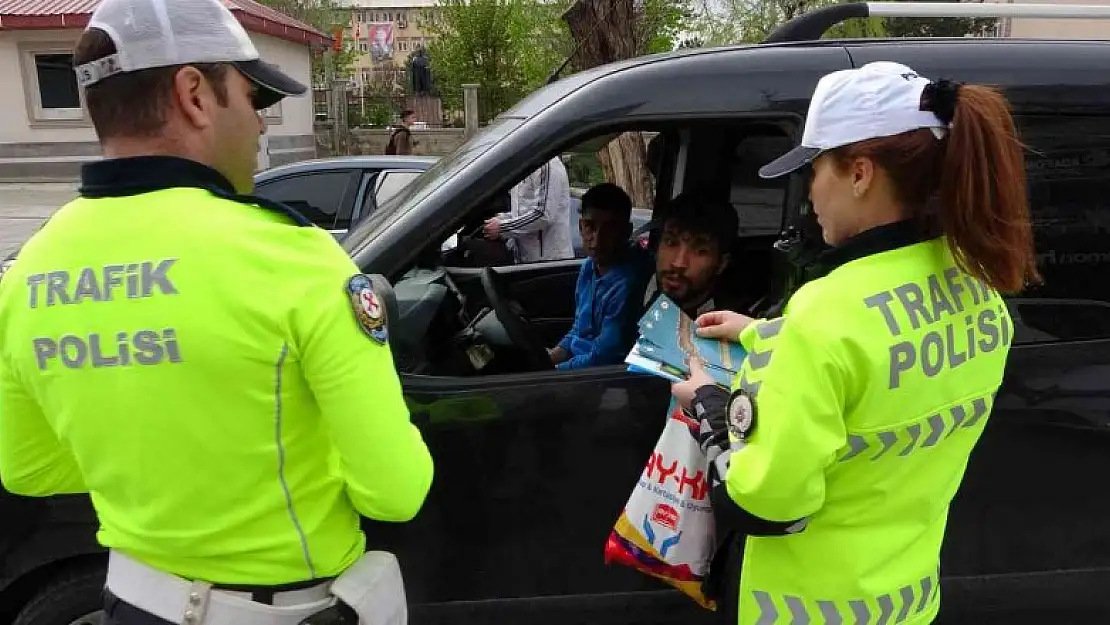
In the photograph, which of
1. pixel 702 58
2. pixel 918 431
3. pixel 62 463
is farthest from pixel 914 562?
pixel 62 463

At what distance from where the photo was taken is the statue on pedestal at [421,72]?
26.0 meters

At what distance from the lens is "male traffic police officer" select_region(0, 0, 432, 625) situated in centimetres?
120

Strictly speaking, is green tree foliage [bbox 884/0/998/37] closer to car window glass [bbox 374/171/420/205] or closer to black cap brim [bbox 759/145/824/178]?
car window glass [bbox 374/171/420/205]

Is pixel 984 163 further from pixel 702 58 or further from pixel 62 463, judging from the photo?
pixel 62 463

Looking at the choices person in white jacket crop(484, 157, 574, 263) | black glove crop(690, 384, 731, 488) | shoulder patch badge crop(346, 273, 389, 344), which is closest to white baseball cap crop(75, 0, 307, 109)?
shoulder patch badge crop(346, 273, 389, 344)

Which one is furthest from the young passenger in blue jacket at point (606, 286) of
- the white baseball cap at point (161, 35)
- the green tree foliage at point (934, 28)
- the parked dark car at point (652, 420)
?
the green tree foliage at point (934, 28)

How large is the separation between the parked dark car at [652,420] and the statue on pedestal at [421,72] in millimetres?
24849

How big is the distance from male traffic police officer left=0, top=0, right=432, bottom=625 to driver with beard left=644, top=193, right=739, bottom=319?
1.43 m

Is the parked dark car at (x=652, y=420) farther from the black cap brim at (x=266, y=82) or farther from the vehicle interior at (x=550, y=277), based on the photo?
the black cap brim at (x=266, y=82)

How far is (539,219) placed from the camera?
5293 millimetres

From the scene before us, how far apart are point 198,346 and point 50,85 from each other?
23.9 m

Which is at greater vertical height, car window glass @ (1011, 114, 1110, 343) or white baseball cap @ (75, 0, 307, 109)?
white baseball cap @ (75, 0, 307, 109)

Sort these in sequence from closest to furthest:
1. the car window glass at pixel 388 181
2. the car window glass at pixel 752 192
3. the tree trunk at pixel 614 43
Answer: the car window glass at pixel 752 192 → the car window glass at pixel 388 181 → the tree trunk at pixel 614 43

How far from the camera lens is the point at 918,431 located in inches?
57.6
